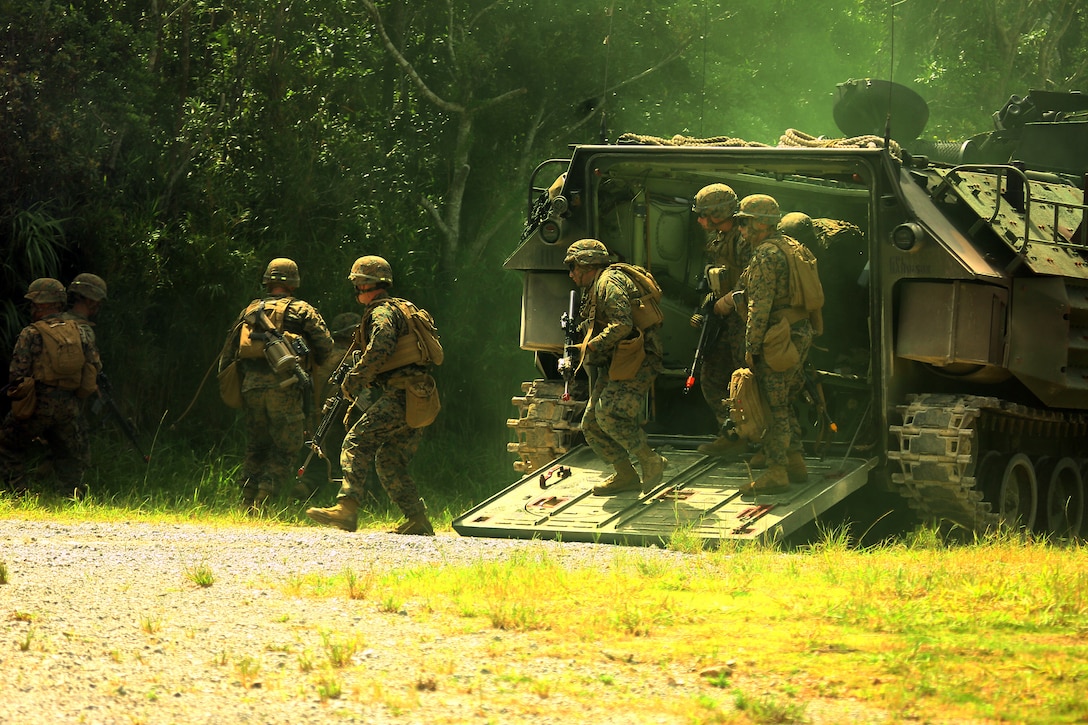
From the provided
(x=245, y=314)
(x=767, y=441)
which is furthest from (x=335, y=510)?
(x=767, y=441)

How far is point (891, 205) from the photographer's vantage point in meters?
9.88

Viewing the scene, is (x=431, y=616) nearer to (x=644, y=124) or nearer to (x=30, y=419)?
(x=30, y=419)

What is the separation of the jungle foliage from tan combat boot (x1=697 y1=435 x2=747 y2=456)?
10.5ft

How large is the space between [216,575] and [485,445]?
7.25 m

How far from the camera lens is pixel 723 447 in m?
10.3

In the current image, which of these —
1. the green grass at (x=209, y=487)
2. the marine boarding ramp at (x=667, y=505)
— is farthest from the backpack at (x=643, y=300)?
the green grass at (x=209, y=487)

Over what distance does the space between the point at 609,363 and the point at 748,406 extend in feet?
2.80

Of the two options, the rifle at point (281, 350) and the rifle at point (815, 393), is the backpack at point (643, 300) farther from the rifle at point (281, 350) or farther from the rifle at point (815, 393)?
the rifle at point (281, 350)

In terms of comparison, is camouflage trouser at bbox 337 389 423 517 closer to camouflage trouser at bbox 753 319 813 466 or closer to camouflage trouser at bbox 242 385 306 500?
camouflage trouser at bbox 242 385 306 500

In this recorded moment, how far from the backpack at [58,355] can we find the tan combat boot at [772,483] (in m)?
4.71

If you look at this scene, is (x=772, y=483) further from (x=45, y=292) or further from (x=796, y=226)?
(x=45, y=292)

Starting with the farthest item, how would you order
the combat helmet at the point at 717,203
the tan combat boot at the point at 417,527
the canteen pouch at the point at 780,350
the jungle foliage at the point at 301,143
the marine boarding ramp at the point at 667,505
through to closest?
the jungle foliage at the point at 301,143 → the combat helmet at the point at 717,203 → the tan combat boot at the point at 417,527 → the canteen pouch at the point at 780,350 → the marine boarding ramp at the point at 667,505

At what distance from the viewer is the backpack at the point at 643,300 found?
975cm

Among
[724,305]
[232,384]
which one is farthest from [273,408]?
[724,305]
